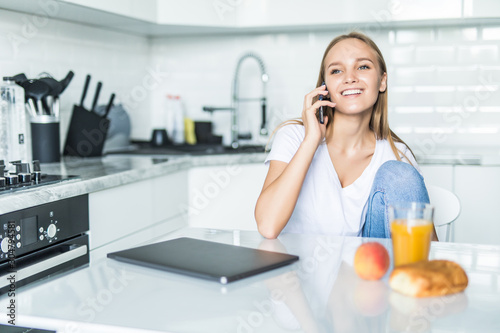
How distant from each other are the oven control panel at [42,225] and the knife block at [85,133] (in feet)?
2.70

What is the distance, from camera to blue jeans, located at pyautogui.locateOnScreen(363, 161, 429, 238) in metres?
1.53

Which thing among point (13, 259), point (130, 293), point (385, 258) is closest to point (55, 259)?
point (13, 259)

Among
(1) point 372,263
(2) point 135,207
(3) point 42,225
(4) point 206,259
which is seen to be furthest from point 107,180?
(1) point 372,263

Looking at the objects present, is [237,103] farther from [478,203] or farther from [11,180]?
[11,180]

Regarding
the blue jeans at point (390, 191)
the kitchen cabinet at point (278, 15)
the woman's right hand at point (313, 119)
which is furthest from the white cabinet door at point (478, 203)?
the blue jeans at point (390, 191)

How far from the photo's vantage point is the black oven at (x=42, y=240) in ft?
5.51

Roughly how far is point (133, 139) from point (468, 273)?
109 inches

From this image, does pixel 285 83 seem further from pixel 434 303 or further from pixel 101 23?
pixel 434 303

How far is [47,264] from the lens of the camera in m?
1.83

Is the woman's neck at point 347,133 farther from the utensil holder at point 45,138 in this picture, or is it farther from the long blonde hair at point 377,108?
the utensil holder at point 45,138

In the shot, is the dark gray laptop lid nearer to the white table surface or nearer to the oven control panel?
the white table surface

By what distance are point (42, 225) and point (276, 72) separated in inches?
78.7

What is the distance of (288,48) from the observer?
11.4ft

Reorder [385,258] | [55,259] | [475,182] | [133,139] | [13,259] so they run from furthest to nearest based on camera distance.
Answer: [133,139] < [475,182] < [55,259] < [13,259] < [385,258]
